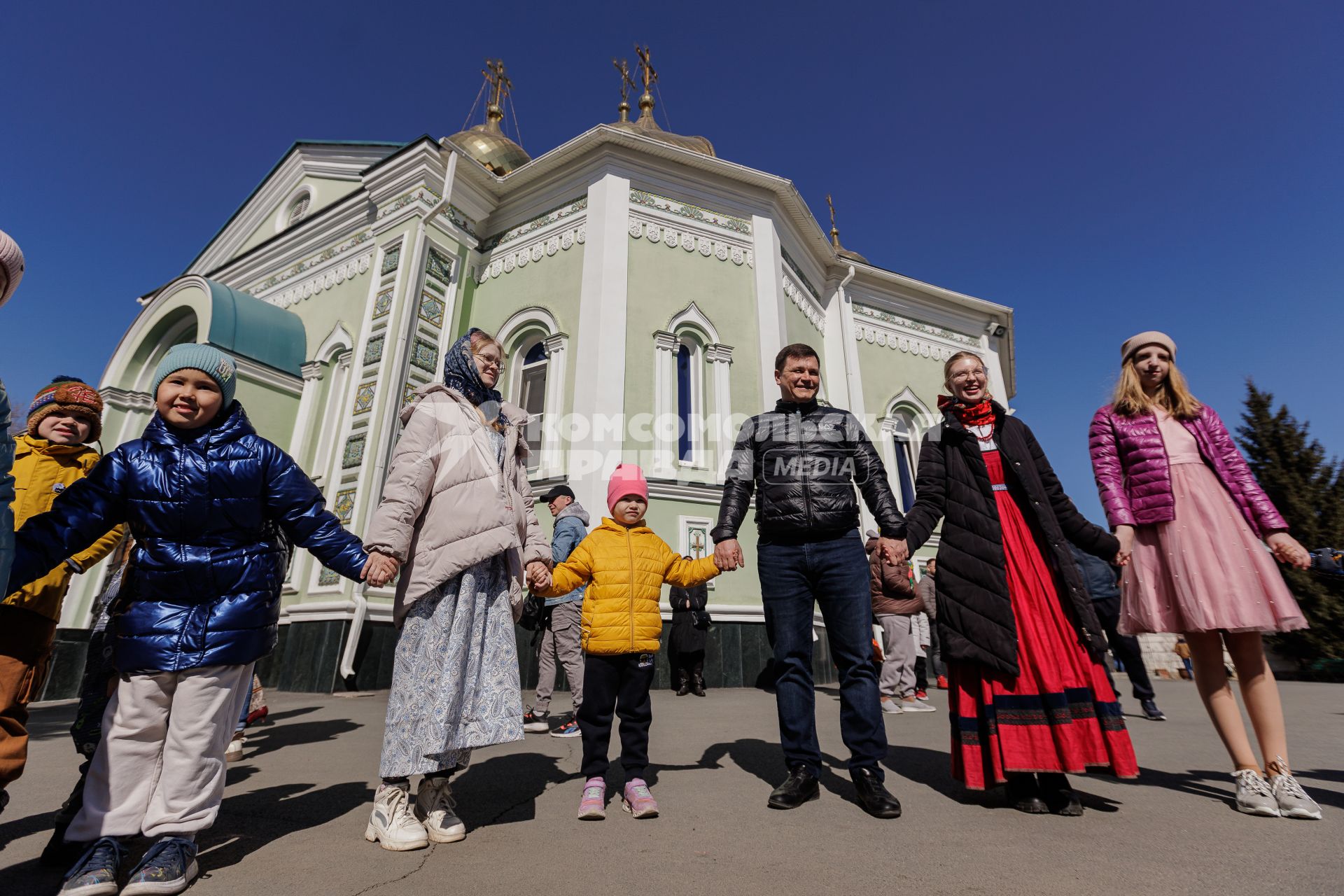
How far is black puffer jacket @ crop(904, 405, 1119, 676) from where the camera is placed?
2.55 meters

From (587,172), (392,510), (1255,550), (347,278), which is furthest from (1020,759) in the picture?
(347,278)

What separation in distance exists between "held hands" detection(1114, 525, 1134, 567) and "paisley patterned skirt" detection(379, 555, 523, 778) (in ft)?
8.61

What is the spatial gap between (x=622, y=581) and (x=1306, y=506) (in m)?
14.7

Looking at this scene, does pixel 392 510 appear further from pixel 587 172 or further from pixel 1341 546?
pixel 1341 546

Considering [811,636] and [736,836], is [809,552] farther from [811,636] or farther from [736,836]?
[736,836]

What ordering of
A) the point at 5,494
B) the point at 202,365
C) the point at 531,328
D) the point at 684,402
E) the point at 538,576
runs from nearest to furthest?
the point at 5,494 < the point at 202,365 < the point at 538,576 < the point at 684,402 < the point at 531,328

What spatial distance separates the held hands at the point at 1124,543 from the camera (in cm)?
275

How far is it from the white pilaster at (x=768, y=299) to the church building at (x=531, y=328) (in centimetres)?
4

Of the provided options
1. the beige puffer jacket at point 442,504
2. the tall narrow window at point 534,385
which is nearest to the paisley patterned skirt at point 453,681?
the beige puffer jacket at point 442,504

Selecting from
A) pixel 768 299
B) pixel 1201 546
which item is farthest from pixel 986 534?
pixel 768 299

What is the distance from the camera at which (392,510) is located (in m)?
2.25

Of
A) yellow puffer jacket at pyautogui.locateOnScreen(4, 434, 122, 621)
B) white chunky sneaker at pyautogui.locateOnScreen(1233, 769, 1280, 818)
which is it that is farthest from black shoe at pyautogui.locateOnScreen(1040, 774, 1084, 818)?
yellow puffer jacket at pyautogui.locateOnScreen(4, 434, 122, 621)

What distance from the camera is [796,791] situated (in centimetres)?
250

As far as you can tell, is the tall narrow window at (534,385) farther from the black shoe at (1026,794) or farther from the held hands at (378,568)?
the black shoe at (1026,794)
